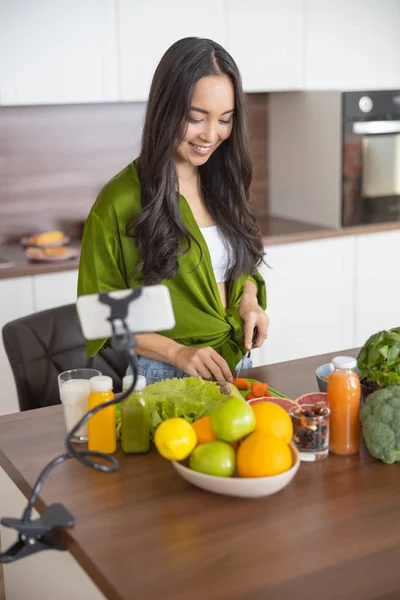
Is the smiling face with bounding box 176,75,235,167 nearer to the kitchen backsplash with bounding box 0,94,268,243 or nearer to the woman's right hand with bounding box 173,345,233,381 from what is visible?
the woman's right hand with bounding box 173,345,233,381

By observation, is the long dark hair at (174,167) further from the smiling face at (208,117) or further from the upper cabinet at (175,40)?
the upper cabinet at (175,40)

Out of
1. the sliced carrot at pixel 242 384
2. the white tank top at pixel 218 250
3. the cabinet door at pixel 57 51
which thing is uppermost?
the cabinet door at pixel 57 51

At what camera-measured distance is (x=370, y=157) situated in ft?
12.2

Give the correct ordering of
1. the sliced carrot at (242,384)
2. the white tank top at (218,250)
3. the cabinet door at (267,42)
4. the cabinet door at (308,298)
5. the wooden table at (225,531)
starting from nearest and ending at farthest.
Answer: the wooden table at (225,531) < the sliced carrot at (242,384) < the white tank top at (218,250) < the cabinet door at (267,42) < the cabinet door at (308,298)

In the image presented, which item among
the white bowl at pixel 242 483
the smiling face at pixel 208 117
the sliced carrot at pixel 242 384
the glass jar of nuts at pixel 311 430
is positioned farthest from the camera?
the smiling face at pixel 208 117

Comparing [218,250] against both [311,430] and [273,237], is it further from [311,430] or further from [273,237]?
[273,237]

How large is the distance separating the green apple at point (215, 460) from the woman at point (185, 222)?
437mm

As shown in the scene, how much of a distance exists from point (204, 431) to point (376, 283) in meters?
2.58

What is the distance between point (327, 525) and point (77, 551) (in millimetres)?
368

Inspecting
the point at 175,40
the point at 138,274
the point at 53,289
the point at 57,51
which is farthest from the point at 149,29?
the point at 138,274

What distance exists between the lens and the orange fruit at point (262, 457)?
4.30 feet

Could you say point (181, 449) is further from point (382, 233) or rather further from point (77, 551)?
point (382, 233)

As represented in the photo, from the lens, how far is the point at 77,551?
3.96 feet

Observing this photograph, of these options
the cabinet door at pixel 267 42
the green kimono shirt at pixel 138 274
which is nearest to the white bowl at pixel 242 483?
the green kimono shirt at pixel 138 274
